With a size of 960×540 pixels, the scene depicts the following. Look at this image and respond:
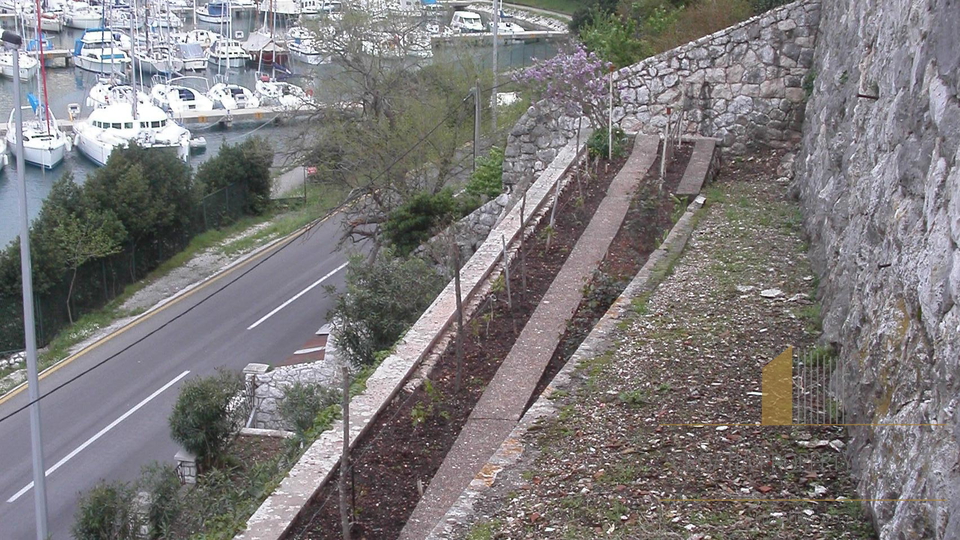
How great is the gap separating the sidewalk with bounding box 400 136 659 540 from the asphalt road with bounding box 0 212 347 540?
869 centimetres

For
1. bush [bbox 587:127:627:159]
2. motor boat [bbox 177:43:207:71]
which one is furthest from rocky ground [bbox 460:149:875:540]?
motor boat [bbox 177:43:207:71]

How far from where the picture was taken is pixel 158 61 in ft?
188

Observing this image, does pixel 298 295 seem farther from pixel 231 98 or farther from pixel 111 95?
pixel 231 98

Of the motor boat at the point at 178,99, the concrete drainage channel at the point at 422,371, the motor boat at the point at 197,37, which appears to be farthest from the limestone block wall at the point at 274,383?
the motor boat at the point at 197,37

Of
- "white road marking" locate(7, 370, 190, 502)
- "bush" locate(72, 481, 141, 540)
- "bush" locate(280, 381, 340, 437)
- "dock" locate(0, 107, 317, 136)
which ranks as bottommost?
"white road marking" locate(7, 370, 190, 502)

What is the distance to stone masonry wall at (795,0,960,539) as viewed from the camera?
4625 millimetres

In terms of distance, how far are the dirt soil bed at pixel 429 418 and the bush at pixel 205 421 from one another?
5.33 metres

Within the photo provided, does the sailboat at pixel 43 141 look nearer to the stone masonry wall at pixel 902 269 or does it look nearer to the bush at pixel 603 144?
the bush at pixel 603 144

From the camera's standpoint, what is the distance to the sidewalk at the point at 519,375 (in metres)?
7.40

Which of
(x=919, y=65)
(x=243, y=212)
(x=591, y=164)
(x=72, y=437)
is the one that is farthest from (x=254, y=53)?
(x=919, y=65)

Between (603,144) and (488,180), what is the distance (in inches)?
189

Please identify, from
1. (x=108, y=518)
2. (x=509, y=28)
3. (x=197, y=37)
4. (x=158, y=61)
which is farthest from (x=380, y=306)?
(x=197, y=37)

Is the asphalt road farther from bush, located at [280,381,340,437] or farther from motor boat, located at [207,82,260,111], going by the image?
motor boat, located at [207,82,260,111]

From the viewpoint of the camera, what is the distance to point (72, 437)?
65.6 ft
